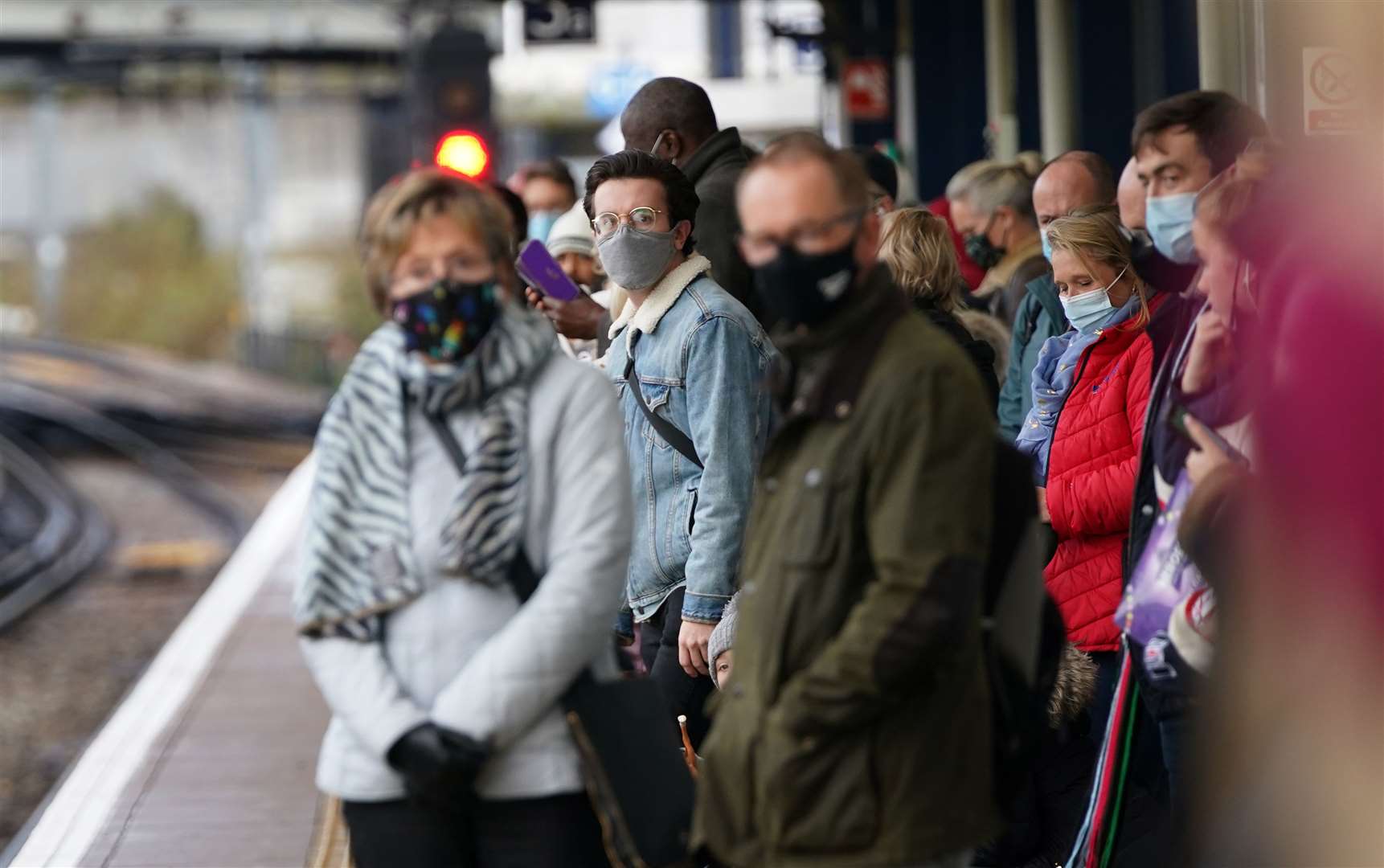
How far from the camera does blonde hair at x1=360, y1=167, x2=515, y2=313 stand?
10.9 feet

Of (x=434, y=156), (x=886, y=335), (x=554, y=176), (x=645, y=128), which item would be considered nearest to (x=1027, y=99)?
(x=434, y=156)

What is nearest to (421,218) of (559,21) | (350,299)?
(559,21)

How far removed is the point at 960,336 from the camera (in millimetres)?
5355

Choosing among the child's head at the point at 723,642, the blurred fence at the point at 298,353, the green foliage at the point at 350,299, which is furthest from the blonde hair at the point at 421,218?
the green foliage at the point at 350,299

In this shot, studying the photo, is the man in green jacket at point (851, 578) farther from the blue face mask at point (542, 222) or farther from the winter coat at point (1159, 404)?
the blue face mask at point (542, 222)

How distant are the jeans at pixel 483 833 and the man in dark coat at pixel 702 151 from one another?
2.42 metres

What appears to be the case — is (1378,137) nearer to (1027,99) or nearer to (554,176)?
(554,176)

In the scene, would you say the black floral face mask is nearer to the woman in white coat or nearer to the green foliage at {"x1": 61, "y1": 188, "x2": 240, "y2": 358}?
the woman in white coat

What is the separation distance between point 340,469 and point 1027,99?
13.6 metres

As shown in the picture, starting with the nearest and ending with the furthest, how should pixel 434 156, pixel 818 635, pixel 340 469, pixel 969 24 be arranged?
pixel 818 635, pixel 340 469, pixel 434 156, pixel 969 24

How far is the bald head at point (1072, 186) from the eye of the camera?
221 inches

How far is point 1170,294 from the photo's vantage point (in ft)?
13.3

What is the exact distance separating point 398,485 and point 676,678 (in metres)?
1.67

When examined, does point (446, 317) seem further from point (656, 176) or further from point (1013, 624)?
point (656, 176)
